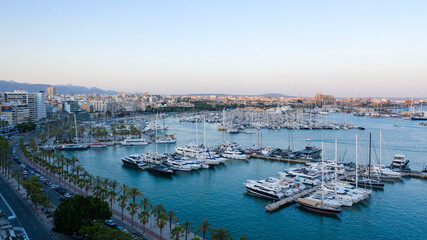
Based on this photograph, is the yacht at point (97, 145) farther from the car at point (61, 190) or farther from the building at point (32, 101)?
the building at point (32, 101)

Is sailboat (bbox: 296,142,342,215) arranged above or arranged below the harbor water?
above

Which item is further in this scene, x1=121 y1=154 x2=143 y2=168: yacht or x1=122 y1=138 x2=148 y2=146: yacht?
x1=122 y1=138 x2=148 y2=146: yacht

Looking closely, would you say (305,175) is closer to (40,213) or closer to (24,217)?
(40,213)

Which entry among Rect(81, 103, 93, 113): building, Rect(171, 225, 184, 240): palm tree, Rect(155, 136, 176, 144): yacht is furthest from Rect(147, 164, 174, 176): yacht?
Rect(81, 103, 93, 113): building

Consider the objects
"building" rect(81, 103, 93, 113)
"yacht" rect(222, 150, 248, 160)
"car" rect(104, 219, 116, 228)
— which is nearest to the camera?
"car" rect(104, 219, 116, 228)

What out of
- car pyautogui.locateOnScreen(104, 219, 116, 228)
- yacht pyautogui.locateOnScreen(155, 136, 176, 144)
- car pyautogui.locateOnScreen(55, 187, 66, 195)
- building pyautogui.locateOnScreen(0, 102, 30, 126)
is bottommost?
car pyautogui.locateOnScreen(104, 219, 116, 228)

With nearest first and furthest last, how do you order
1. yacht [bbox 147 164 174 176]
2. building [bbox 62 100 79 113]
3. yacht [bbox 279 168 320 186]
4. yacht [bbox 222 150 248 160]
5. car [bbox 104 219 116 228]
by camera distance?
car [bbox 104 219 116 228] < yacht [bbox 279 168 320 186] < yacht [bbox 147 164 174 176] < yacht [bbox 222 150 248 160] < building [bbox 62 100 79 113]

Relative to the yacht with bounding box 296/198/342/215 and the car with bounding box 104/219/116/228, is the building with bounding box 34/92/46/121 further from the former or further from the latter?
the yacht with bounding box 296/198/342/215

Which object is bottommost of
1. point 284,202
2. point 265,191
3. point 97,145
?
point 284,202

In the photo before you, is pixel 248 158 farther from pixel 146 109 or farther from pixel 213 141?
pixel 146 109

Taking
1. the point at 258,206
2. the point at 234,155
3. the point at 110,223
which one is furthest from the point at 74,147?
the point at 258,206

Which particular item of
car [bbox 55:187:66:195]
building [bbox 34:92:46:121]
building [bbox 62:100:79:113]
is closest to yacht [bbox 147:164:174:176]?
car [bbox 55:187:66:195]

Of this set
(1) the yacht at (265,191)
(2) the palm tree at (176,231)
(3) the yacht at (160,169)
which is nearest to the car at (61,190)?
(3) the yacht at (160,169)

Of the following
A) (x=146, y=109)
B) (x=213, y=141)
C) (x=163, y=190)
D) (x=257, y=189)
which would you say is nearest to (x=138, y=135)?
(x=213, y=141)
